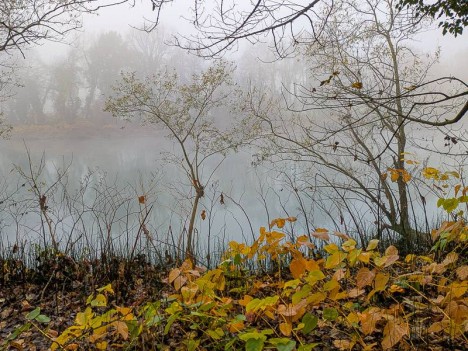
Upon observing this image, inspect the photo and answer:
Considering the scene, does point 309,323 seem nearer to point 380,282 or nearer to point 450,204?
point 380,282

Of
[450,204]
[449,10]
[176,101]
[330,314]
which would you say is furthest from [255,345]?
[176,101]

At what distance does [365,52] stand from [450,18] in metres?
2.89

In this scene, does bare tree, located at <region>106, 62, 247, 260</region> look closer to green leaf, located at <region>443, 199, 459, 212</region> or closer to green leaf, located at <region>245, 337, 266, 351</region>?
green leaf, located at <region>443, 199, 459, 212</region>

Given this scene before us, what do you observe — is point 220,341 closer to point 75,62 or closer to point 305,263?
point 305,263

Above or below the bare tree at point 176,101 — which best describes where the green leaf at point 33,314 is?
below

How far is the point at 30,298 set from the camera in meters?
2.84

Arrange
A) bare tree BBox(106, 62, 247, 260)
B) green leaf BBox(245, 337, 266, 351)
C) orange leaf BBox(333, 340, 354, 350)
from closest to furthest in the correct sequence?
green leaf BBox(245, 337, 266, 351), orange leaf BBox(333, 340, 354, 350), bare tree BBox(106, 62, 247, 260)

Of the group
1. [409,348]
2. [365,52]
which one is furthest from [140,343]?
[365,52]

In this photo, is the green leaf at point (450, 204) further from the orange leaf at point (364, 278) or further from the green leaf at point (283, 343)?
the green leaf at point (283, 343)

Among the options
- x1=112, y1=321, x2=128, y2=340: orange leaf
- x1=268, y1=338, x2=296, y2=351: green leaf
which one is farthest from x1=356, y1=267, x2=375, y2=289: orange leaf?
x1=112, y1=321, x2=128, y2=340: orange leaf

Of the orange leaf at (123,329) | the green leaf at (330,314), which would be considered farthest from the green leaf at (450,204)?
the orange leaf at (123,329)

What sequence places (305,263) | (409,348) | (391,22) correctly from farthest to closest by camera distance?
1. (391,22)
2. (409,348)
3. (305,263)

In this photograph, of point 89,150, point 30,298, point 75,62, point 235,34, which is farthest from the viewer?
point 89,150

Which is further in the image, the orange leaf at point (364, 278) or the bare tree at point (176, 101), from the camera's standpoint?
the bare tree at point (176, 101)
